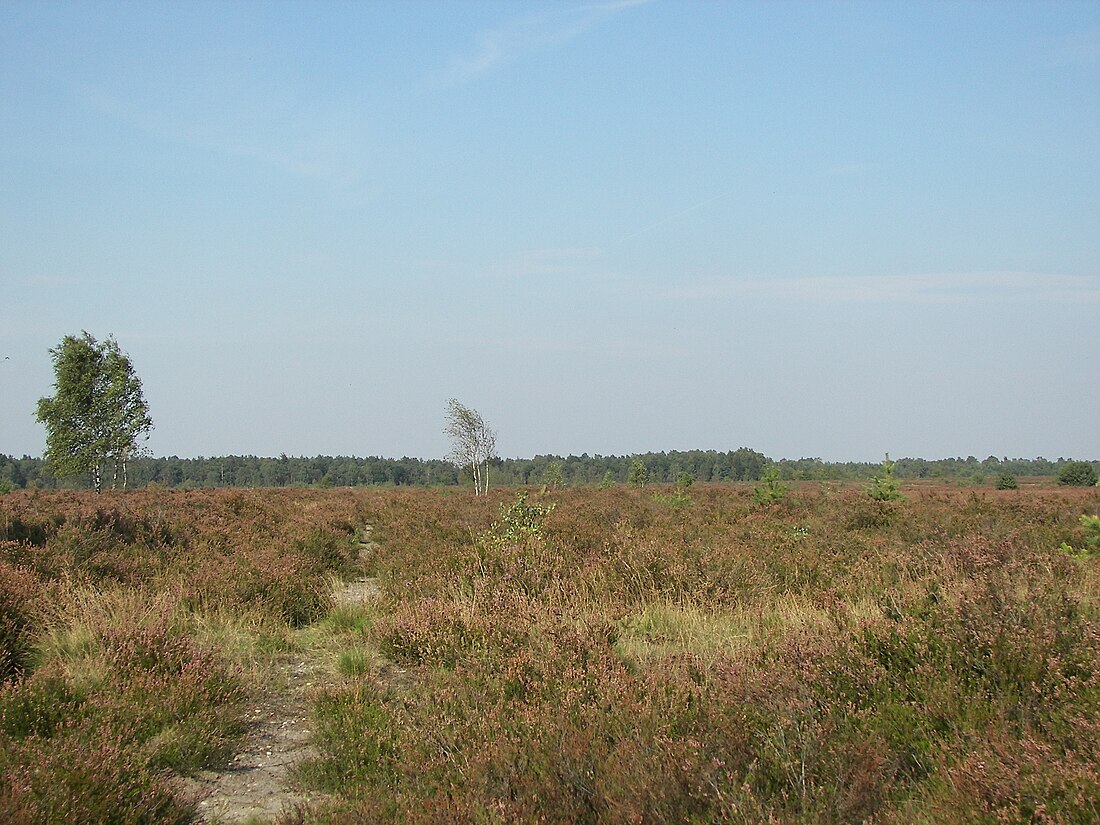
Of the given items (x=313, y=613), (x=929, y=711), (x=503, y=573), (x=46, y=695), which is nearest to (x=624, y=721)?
(x=929, y=711)

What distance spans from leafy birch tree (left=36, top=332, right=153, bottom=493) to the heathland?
35603 mm

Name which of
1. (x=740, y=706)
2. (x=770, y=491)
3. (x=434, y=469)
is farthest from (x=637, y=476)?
(x=434, y=469)

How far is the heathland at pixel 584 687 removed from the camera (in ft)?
10.7

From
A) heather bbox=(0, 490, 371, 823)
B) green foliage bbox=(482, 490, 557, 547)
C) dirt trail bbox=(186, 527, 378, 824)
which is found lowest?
dirt trail bbox=(186, 527, 378, 824)

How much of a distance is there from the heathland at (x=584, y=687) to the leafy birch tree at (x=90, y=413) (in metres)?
35.6

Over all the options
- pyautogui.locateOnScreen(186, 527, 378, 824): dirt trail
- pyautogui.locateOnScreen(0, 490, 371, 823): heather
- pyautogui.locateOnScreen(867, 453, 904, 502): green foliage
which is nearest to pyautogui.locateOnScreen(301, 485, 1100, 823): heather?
pyautogui.locateOnScreen(186, 527, 378, 824): dirt trail

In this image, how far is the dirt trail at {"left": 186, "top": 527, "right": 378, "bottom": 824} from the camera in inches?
159

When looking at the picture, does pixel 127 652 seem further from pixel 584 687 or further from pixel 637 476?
pixel 637 476

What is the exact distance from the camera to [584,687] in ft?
14.8

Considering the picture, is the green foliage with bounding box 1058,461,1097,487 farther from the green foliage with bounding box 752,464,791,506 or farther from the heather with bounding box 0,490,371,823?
the heather with bounding box 0,490,371,823

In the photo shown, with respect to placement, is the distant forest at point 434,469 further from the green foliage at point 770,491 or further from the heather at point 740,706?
the heather at point 740,706

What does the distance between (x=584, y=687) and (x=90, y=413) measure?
44193mm

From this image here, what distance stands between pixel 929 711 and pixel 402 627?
4.33 meters

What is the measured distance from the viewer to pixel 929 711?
372 centimetres
